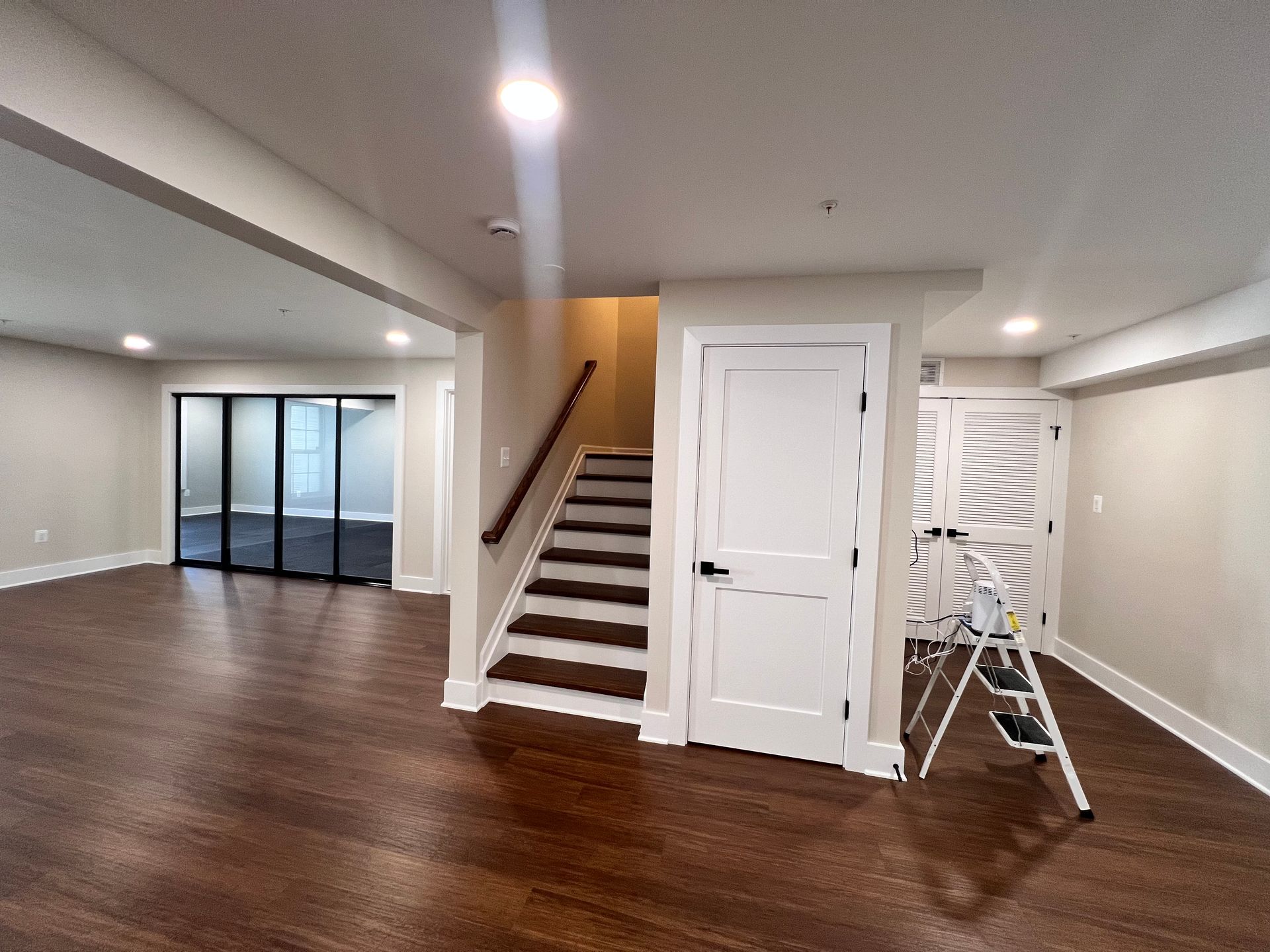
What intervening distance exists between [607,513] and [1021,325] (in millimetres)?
2991

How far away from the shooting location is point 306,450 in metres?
6.02

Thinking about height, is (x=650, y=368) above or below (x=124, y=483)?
above

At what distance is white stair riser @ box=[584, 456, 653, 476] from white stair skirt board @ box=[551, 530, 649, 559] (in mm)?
828

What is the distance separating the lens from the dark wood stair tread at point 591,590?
3.41m

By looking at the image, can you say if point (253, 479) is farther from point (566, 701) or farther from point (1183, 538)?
point (1183, 538)

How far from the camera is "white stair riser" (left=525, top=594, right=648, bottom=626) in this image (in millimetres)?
3395

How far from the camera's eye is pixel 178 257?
2730mm

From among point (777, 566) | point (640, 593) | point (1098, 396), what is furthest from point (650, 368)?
point (1098, 396)

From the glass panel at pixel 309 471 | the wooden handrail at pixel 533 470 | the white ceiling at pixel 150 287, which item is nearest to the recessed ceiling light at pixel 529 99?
the white ceiling at pixel 150 287

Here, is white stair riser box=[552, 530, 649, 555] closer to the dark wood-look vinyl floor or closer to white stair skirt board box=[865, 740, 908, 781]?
the dark wood-look vinyl floor

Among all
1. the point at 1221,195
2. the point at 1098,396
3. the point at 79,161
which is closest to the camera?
the point at 79,161

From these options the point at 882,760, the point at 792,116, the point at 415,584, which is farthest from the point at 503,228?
the point at 415,584

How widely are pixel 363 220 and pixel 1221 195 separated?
9.41 ft

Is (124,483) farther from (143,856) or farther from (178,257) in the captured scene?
(143,856)
